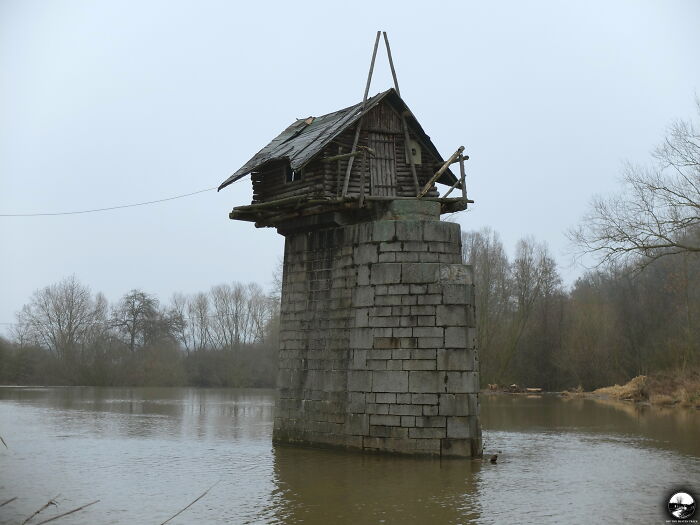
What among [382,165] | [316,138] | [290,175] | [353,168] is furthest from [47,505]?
[382,165]

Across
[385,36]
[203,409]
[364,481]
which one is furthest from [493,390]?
[364,481]

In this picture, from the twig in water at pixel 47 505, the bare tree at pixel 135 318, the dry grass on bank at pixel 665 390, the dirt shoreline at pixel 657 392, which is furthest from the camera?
the bare tree at pixel 135 318

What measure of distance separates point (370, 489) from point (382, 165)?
7.78 m

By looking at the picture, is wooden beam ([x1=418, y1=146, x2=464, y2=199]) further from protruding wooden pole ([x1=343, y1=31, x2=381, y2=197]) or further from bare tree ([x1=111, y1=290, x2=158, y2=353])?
bare tree ([x1=111, y1=290, x2=158, y2=353])

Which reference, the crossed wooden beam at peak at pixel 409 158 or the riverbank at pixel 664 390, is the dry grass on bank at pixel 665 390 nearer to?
the riverbank at pixel 664 390

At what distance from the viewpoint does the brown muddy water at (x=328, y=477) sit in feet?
34.8

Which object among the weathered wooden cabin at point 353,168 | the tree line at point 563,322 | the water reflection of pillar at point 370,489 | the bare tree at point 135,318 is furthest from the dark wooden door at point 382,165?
the bare tree at point 135,318

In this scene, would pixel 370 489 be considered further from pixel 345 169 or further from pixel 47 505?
pixel 345 169

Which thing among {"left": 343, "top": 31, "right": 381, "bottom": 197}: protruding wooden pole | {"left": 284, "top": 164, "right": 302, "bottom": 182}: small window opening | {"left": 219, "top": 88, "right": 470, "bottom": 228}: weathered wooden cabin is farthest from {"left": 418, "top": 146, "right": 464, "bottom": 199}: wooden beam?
{"left": 284, "top": 164, "right": 302, "bottom": 182}: small window opening

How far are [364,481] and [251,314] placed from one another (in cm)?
6160

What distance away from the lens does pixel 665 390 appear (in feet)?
115

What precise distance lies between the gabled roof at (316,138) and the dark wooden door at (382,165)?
72cm

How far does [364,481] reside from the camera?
41.9 feet

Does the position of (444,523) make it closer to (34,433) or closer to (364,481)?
(364,481)
